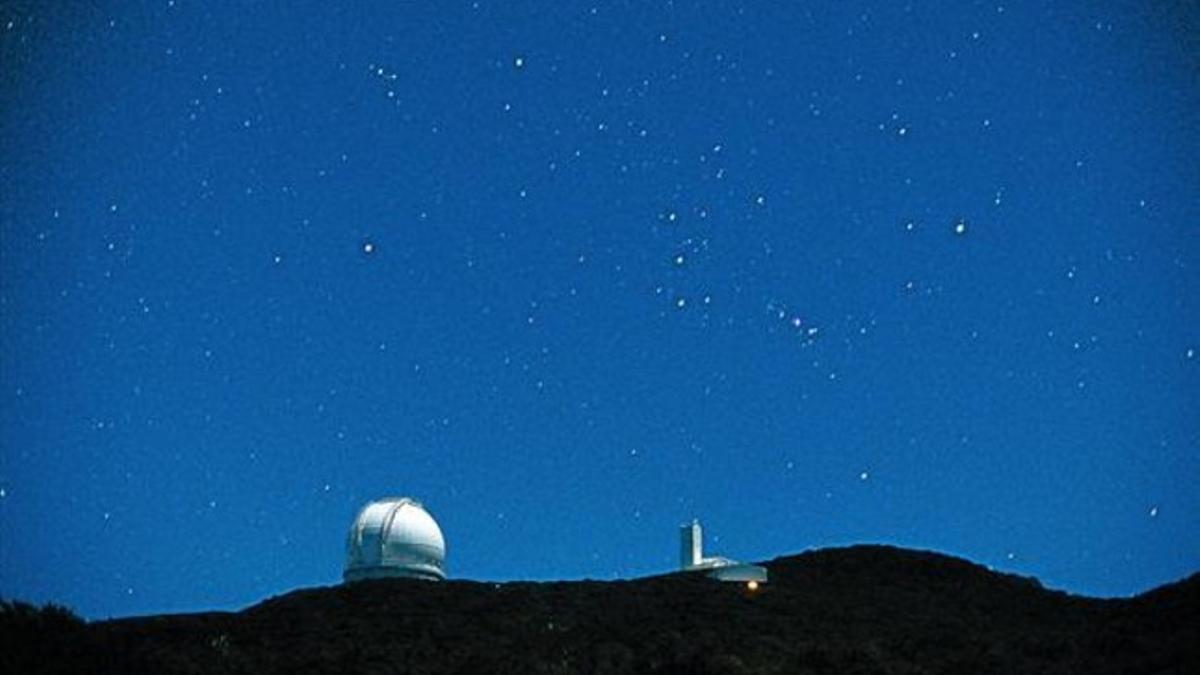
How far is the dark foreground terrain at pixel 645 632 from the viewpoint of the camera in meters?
16.4

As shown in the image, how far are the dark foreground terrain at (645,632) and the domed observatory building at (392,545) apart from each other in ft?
55.2

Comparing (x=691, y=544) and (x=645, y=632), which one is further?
(x=691, y=544)

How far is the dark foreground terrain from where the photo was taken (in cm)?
1639

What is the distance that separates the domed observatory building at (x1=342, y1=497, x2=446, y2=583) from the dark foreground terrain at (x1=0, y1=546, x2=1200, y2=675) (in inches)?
662

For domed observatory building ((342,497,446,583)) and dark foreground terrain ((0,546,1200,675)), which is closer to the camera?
dark foreground terrain ((0,546,1200,675))

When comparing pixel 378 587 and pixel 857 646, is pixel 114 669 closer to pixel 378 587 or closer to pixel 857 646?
pixel 378 587

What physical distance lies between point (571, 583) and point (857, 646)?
24.0 feet

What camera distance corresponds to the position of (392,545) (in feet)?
129

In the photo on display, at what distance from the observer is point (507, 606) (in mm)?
20844

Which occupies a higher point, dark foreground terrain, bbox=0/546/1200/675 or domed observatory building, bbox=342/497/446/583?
domed observatory building, bbox=342/497/446/583

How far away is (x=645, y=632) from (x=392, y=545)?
887 inches

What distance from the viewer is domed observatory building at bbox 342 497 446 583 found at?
39.2m

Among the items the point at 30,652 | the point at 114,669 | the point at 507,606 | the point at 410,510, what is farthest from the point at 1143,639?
the point at 410,510

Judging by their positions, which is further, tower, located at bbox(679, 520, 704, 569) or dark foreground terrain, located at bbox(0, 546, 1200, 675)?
tower, located at bbox(679, 520, 704, 569)
